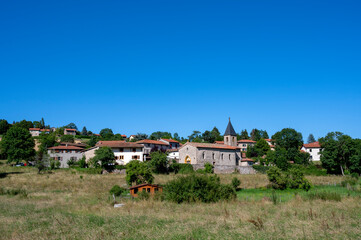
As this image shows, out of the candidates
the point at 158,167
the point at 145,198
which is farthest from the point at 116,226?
the point at 158,167

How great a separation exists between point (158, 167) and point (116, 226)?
3543 cm

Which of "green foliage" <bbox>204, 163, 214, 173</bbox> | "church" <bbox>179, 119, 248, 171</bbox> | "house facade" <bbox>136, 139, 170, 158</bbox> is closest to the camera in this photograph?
"green foliage" <bbox>204, 163, 214, 173</bbox>

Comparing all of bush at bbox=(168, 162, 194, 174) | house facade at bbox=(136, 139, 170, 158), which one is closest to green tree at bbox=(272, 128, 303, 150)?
house facade at bbox=(136, 139, 170, 158)

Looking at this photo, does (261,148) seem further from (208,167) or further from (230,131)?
(208,167)

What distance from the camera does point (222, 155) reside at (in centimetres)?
5809

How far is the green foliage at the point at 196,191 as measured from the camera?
2127 centimetres

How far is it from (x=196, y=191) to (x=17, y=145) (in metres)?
43.9

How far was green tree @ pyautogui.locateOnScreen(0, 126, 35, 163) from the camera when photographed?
1996 inches

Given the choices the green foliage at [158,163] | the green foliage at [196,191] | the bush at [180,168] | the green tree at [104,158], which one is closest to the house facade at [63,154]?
the green tree at [104,158]

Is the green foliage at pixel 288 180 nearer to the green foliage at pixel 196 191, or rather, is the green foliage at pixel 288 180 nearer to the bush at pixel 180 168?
the green foliage at pixel 196 191

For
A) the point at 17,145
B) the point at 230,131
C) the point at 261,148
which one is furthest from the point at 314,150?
the point at 17,145

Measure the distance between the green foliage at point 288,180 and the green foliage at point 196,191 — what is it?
11887 mm

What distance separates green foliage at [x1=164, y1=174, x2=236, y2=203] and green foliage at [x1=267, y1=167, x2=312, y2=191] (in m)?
11.9

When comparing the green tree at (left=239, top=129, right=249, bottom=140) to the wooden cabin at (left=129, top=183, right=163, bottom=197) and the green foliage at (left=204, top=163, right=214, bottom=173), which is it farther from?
the wooden cabin at (left=129, top=183, right=163, bottom=197)
